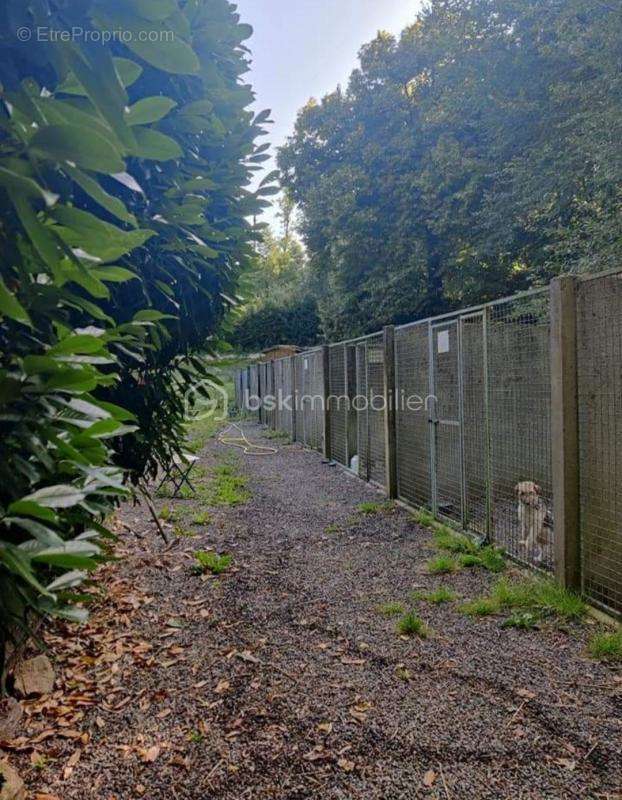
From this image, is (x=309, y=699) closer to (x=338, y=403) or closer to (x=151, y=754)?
(x=151, y=754)

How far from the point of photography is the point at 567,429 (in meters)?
3.02

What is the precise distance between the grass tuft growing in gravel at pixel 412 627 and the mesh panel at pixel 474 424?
1479mm

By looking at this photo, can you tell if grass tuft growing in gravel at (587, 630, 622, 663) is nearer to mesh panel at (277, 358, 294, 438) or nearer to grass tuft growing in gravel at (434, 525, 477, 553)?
grass tuft growing in gravel at (434, 525, 477, 553)

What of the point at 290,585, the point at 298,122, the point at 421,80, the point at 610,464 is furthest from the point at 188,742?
the point at 298,122

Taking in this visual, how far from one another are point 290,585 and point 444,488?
6.32 ft

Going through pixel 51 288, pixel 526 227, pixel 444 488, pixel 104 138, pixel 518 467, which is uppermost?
pixel 526 227

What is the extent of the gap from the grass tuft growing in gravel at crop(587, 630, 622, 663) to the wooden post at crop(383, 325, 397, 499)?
10.9 ft

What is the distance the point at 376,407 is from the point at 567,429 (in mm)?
3495

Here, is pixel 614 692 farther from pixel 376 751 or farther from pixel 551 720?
pixel 376 751

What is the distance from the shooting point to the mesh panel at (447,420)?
443 cm

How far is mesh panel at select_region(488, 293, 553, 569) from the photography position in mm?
3393

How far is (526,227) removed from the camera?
10.2 m

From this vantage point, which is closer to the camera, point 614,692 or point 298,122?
point 614,692

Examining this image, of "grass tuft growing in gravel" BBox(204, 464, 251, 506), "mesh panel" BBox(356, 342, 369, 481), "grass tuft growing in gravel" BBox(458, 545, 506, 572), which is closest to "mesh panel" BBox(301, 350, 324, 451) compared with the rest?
"mesh panel" BBox(356, 342, 369, 481)
